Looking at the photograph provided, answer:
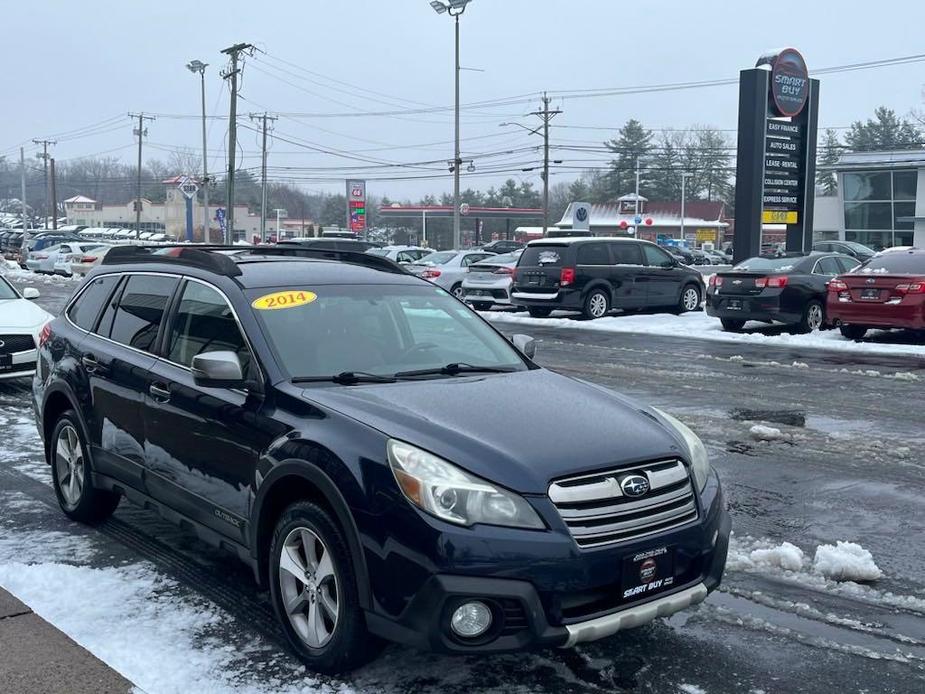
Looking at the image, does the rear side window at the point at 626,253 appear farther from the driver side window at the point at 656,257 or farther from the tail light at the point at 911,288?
the tail light at the point at 911,288

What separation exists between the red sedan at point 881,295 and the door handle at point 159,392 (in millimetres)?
13950

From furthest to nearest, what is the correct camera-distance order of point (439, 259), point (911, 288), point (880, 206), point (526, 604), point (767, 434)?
point (880, 206) → point (439, 259) → point (911, 288) → point (767, 434) → point (526, 604)

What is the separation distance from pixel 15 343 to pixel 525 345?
726cm

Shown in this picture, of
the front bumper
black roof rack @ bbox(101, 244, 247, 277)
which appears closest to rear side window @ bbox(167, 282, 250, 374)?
black roof rack @ bbox(101, 244, 247, 277)

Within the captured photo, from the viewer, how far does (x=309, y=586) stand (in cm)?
400

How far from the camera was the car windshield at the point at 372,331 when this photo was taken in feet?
15.3

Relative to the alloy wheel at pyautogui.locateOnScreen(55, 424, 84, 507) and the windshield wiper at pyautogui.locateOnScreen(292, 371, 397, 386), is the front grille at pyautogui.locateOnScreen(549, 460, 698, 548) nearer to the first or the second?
the windshield wiper at pyautogui.locateOnScreen(292, 371, 397, 386)

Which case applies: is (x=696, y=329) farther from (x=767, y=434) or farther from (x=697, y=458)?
(x=697, y=458)

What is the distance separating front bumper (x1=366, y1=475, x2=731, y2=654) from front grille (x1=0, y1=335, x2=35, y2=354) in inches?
330

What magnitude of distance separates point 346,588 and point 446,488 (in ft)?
1.86

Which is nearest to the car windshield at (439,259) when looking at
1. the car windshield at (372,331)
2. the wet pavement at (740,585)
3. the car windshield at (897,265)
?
the car windshield at (897,265)

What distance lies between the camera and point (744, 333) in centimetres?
1892

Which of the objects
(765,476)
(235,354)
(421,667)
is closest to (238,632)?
(421,667)

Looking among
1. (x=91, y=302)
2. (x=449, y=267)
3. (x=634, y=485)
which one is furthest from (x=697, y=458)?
(x=449, y=267)
